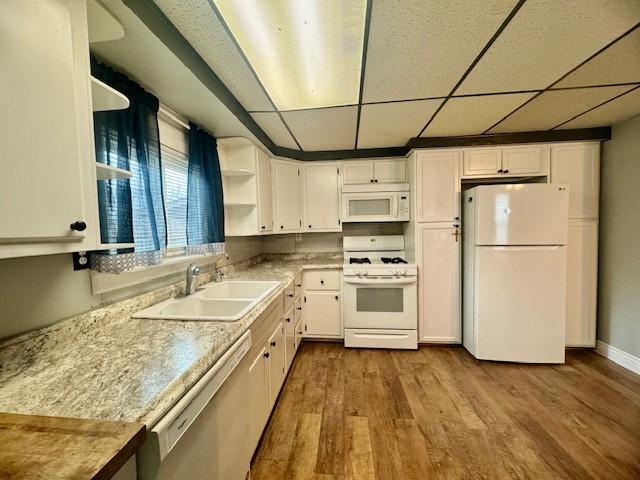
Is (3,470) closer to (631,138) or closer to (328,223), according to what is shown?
(328,223)

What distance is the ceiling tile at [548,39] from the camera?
3.70ft

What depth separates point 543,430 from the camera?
65.1 inches

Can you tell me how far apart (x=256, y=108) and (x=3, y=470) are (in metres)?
2.09

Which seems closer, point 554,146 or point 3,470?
point 3,470

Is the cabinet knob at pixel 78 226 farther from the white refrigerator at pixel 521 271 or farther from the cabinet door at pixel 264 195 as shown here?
the white refrigerator at pixel 521 271

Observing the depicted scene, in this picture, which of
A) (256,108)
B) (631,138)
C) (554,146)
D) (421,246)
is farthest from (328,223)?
(631,138)

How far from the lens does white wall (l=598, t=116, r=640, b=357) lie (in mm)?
2232

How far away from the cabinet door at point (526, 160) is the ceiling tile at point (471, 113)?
16.2 inches

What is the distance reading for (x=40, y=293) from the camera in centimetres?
97

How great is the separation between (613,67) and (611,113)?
963mm

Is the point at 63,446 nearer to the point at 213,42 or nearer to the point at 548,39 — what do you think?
the point at 213,42

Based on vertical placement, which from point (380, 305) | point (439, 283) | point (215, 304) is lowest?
point (380, 305)

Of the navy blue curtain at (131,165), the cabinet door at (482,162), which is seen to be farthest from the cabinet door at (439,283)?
the navy blue curtain at (131,165)

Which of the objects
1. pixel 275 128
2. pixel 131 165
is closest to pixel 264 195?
pixel 275 128
